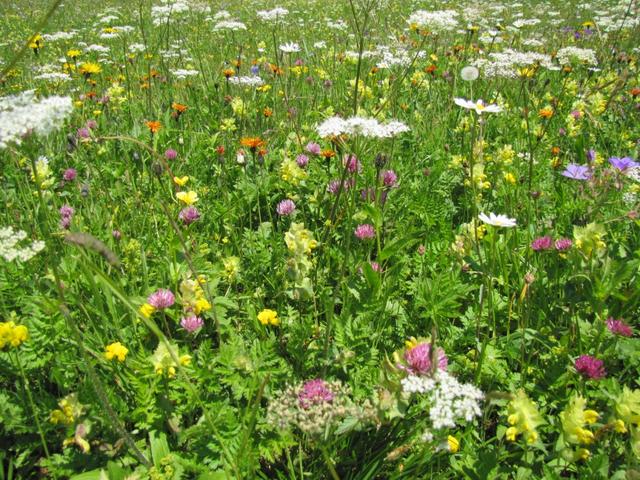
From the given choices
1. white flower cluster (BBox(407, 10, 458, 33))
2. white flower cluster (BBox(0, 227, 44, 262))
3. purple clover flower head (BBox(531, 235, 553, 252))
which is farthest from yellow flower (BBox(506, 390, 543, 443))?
white flower cluster (BBox(407, 10, 458, 33))

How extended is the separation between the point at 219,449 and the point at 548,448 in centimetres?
101

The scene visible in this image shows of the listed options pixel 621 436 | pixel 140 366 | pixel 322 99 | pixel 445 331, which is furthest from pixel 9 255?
pixel 322 99

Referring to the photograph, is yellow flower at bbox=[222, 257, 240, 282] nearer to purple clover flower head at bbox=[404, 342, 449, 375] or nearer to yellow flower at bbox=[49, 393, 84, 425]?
yellow flower at bbox=[49, 393, 84, 425]

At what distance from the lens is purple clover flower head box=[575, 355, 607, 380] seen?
1.34 meters

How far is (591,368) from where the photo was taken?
1343mm

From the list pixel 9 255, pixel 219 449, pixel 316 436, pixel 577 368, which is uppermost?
pixel 9 255

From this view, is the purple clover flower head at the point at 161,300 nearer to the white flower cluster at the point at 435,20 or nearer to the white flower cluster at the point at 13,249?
the white flower cluster at the point at 13,249

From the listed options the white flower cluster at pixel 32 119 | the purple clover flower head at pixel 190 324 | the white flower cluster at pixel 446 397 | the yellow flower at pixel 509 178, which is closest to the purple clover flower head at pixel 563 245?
the yellow flower at pixel 509 178

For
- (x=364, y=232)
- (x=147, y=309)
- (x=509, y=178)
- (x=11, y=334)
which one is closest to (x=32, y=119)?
(x=11, y=334)

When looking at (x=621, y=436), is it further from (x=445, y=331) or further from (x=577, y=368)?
(x=445, y=331)

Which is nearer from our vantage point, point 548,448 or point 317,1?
point 548,448

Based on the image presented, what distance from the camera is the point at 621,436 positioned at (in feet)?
4.67

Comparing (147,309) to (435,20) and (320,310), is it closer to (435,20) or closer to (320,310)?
(320,310)

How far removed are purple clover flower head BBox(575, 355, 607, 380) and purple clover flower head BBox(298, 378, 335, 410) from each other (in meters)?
0.76
